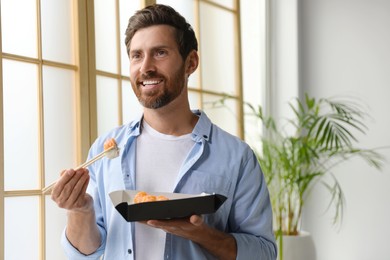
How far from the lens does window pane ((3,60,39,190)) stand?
2.19 meters

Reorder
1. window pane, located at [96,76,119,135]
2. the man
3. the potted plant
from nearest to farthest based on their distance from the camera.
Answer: the man, window pane, located at [96,76,119,135], the potted plant

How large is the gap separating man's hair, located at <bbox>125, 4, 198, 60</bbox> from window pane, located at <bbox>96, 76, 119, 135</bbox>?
895mm

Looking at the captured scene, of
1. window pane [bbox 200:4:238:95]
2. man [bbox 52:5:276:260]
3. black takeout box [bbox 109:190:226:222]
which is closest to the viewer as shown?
black takeout box [bbox 109:190:226:222]

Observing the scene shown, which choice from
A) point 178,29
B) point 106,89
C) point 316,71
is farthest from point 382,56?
point 178,29

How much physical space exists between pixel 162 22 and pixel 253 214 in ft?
1.81

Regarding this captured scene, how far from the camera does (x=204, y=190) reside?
172 centimetres

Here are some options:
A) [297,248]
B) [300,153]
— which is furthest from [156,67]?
[297,248]

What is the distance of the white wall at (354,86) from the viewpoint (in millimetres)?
4734

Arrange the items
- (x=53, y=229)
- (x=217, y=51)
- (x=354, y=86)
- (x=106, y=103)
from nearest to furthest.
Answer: (x=53, y=229) → (x=106, y=103) → (x=217, y=51) → (x=354, y=86)

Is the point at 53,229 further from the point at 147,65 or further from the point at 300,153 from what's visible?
the point at 300,153

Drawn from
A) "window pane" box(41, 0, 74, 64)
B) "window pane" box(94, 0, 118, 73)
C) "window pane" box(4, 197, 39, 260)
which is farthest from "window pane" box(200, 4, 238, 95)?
"window pane" box(4, 197, 39, 260)

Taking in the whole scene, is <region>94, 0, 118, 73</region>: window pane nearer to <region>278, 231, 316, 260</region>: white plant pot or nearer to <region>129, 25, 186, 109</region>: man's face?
<region>129, 25, 186, 109</region>: man's face

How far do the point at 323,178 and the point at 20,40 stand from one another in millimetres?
3154

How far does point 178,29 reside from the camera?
1778 millimetres
